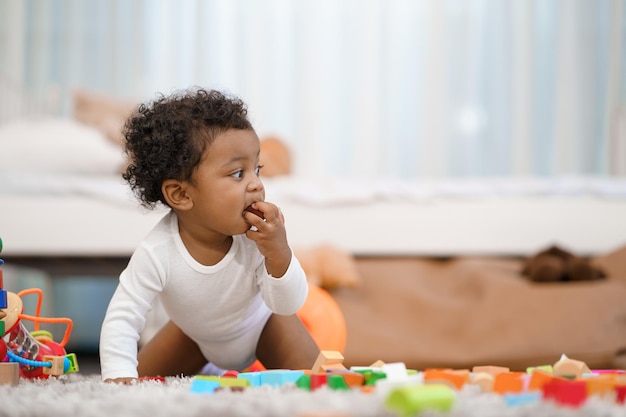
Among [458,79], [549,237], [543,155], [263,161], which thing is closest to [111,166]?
[263,161]

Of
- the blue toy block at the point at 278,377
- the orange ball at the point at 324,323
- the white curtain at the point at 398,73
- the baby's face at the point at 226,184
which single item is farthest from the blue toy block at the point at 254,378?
the white curtain at the point at 398,73

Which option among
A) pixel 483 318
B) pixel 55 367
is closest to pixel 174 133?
pixel 55 367

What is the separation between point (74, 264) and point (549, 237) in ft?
4.81

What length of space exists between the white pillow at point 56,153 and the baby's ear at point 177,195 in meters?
1.37

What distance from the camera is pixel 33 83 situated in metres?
3.77

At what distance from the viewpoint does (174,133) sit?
110cm

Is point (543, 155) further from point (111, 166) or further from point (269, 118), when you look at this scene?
→ point (111, 166)

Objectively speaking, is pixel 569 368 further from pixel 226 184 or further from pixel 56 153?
pixel 56 153

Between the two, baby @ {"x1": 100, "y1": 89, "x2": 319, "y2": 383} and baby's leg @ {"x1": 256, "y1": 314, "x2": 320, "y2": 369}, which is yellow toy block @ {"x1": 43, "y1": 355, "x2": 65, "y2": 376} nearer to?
baby @ {"x1": 100, "y1": 89, "x2": 319, "y2": 383}

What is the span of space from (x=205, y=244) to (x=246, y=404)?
480 mm

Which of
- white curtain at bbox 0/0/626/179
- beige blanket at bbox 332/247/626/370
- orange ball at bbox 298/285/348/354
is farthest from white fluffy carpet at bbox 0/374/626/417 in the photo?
white curtain at bbox 0/0/626/179

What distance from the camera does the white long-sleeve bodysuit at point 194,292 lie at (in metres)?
1.09

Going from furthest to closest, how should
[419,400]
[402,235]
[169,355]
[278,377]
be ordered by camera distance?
[402,235], [169,355], [278,377], [419,400]

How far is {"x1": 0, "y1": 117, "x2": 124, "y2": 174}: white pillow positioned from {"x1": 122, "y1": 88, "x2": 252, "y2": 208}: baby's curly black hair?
1.33 m
